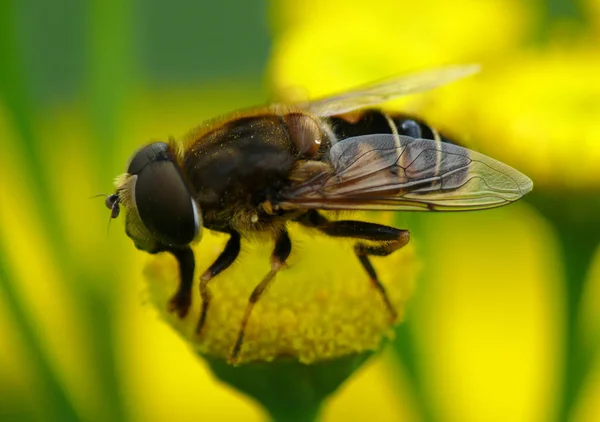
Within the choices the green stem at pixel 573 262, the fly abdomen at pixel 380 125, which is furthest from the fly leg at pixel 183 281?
the green stem at pixel 573 262

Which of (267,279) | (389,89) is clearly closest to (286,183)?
(267,279)

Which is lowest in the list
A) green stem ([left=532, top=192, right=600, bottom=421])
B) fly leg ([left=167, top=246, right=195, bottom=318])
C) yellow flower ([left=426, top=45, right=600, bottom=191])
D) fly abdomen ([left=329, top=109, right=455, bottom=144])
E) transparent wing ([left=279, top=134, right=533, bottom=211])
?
green stem ([left=532, top=192, right=600, bottom=421])

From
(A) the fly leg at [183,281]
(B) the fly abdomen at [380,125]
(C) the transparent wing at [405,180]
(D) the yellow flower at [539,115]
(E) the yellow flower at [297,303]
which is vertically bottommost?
(E) the yellow flower at [297,303]

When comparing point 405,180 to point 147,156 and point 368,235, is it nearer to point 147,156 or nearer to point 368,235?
point 368,235

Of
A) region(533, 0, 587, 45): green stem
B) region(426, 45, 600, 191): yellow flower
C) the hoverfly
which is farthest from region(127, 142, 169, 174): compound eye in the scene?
region(533, 0, 587, 45): green stem

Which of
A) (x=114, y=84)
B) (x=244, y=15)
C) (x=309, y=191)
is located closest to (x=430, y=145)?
(x=309, y=191)

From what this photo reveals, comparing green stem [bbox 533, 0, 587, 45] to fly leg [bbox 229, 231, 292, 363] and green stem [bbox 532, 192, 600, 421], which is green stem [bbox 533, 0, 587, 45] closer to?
green stem [bbox 532, 192, 600, 421]

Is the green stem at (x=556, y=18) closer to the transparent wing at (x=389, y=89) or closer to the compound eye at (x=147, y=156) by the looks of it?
the transparent wing at (x=389, y=89)
